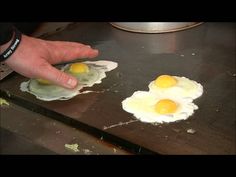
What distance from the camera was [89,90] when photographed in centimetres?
152

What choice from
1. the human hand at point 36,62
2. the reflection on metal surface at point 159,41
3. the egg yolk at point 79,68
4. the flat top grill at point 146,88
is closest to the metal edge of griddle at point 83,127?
the flat top grill at point 146,88

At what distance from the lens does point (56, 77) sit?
4.73 ft

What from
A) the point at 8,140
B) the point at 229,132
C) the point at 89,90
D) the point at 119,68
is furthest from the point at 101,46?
the point at 229,132

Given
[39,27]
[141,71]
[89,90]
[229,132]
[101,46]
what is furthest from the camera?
[39,27]

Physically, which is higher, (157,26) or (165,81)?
(157,26)

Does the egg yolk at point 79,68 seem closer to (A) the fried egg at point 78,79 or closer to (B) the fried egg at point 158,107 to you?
(A) the fried egg at point 78,79

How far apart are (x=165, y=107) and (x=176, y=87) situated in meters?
0.16

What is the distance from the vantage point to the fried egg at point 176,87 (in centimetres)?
145

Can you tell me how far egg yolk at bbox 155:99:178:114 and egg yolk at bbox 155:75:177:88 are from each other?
0.42 feet

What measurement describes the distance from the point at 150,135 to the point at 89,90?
1.27ft

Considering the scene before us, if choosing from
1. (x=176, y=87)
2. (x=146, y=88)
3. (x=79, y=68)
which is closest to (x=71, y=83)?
(x=79, y=68)

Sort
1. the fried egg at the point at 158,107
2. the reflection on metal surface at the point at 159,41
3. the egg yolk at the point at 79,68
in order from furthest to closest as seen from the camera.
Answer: the reflection on metal surface at the point at 159,41 < the egg yolk at the point at 79,68 < the fried egg at the point at 158,107

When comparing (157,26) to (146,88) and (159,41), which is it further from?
(146,88)

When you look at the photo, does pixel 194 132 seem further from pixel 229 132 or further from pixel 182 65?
pixel 182 65
